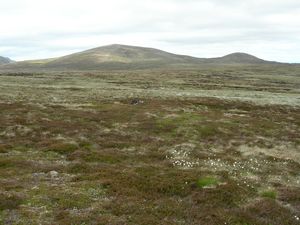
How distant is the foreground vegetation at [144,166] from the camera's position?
19672 millimetres

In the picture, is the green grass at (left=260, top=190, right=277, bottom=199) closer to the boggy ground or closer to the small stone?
the boggy ground

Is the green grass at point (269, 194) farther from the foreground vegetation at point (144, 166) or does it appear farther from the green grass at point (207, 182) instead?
the green grass at point (207, 182)

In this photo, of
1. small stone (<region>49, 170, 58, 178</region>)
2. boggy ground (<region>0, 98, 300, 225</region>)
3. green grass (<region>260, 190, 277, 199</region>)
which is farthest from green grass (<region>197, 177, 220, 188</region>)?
small stone (<region>49, 170, 58, 178</region>)

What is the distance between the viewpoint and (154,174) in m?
26.7

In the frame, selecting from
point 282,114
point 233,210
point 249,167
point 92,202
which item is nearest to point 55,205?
point 92,202

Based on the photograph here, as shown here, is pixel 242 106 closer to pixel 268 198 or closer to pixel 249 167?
pixel 249 167

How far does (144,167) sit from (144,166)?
18.5 inches

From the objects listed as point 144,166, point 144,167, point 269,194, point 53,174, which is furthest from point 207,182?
point 53,174

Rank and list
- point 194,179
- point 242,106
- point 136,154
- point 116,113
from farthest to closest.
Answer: point 242,106 < point 116,113 < point 136,154 < point 194,179

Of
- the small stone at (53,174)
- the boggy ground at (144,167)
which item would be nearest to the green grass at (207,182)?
the boggy ground at (144,167)

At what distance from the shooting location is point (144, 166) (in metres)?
29.1

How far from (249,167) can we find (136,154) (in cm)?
942

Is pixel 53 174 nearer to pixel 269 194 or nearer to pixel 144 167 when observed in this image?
pixel 144 167

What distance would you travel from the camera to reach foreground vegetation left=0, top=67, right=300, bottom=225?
19.7 metres
